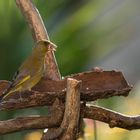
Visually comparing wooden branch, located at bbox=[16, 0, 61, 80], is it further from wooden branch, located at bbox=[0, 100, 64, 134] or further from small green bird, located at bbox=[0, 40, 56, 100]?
wooden branch, located at bbox=[0, 100, 64, 134]

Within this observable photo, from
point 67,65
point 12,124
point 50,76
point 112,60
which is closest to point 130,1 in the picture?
point 112,60

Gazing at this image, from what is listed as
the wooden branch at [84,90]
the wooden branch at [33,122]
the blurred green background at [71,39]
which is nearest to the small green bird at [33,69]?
the wooden branch at [84,90]

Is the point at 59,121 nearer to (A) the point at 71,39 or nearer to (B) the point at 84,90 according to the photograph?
(B) the point at 84,90

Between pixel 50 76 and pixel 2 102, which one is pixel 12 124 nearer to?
pixel 2 102

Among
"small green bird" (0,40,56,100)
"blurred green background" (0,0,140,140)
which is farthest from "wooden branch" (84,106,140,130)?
"blurred green background" (0,0,140,140)

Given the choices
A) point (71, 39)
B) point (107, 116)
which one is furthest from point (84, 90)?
point (71, 39)

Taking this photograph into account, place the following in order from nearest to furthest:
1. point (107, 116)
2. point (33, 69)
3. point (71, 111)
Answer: point (71, 111) → point (107, 116) → point (33, 69)
